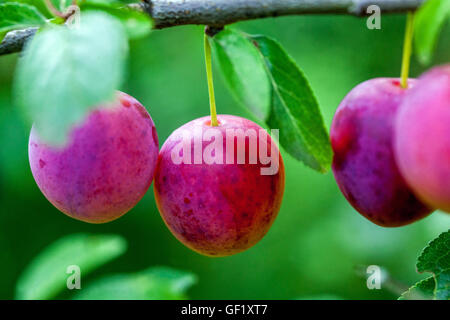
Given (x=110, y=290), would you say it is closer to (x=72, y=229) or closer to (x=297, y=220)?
(x=72, y=229)

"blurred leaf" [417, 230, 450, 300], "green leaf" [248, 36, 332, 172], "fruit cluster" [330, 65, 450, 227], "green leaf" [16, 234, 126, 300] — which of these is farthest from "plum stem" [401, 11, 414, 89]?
"green leaf" [16, 234, 126, 300]

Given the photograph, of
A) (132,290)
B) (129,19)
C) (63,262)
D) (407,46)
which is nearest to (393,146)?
(407,46)

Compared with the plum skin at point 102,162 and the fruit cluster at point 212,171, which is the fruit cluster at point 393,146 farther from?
the plum skin at point 102,162

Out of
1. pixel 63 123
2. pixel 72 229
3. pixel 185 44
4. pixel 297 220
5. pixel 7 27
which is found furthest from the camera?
pixel 297 220

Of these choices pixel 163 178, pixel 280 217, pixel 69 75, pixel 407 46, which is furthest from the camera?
pixel 280 217

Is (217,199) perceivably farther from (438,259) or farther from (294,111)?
(438,259)
